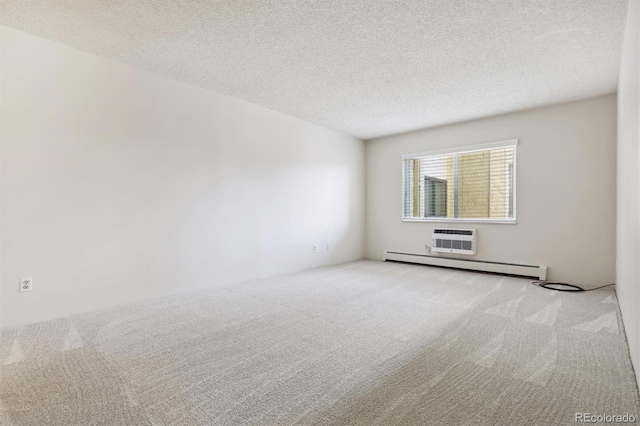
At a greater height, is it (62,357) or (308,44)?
(308,44)

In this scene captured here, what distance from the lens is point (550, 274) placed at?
4.40 metres

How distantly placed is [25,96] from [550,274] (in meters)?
6.28

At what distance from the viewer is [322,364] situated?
1.97 meters

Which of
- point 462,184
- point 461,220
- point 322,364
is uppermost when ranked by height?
point 462,184

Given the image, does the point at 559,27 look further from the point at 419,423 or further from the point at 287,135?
the point at 287,135

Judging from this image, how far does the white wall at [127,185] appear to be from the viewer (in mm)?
2689

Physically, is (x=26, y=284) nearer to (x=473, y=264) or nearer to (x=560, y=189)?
(x=473, y=264)

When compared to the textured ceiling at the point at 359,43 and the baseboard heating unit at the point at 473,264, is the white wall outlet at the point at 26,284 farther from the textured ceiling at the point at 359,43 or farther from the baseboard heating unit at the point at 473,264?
the baseboard heating unit at the point at 473,264

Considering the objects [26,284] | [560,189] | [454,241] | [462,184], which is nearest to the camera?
[26,284]

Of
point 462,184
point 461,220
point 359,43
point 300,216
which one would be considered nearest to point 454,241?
point 461,220

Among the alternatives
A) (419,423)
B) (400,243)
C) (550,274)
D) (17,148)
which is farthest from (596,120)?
(17,148)

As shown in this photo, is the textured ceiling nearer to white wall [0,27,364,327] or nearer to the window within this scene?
white wall [0,27,364,327]

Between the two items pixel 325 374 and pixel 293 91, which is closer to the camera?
pixel 325 374
